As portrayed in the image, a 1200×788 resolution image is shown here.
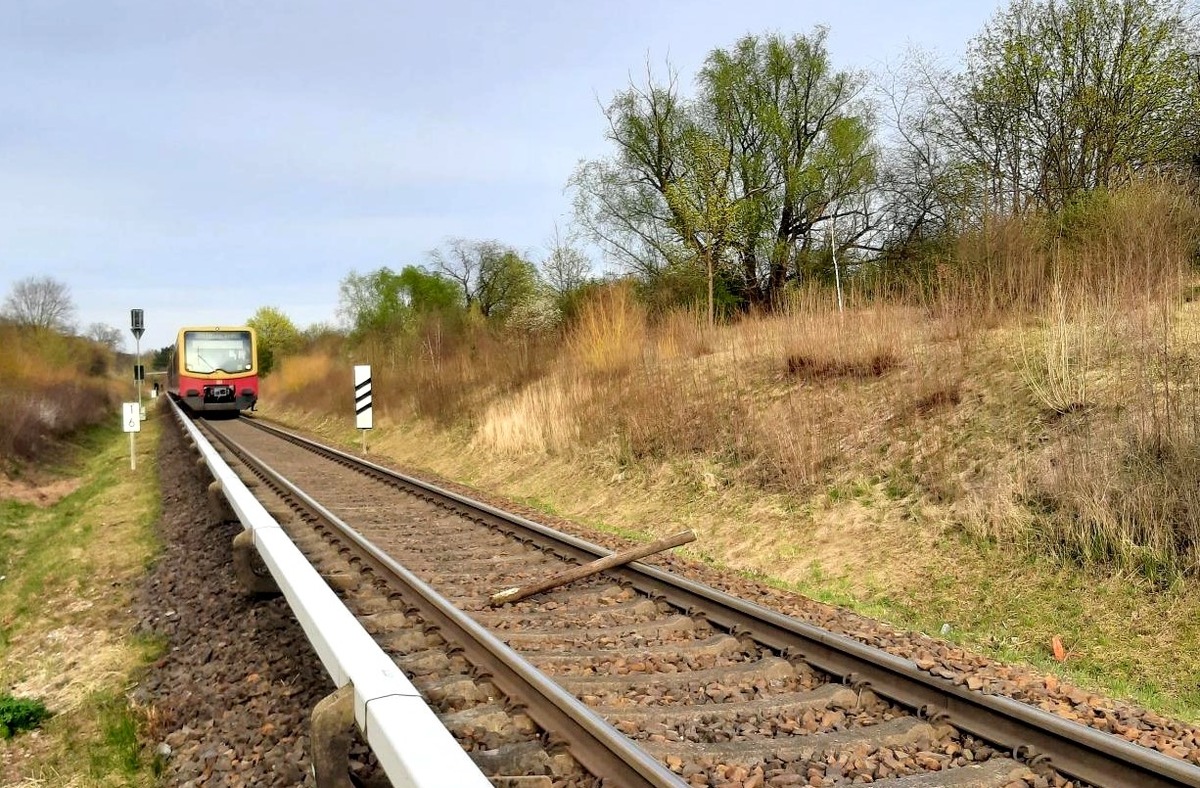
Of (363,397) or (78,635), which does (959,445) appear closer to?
(78,635)

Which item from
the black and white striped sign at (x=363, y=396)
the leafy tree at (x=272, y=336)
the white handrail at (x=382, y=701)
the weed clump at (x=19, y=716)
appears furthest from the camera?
the leafy tree at (x=272, y=336)

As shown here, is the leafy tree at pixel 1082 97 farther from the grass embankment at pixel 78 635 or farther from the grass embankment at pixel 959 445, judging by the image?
the grass embankment at pixel 78 635

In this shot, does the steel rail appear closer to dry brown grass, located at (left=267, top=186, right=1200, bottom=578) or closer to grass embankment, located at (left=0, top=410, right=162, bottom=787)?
grass embankment, located at (left=0, top=410, right=162, bottom=787)

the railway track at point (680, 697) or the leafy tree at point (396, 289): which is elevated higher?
the leafy tree at point (396, 289)

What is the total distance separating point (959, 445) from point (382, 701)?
247 inches

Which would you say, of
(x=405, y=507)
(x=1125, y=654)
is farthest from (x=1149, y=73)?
(x=405, y=507)

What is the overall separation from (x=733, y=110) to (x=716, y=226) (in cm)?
1449

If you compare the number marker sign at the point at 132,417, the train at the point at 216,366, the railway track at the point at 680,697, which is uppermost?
the train at the point at 216,366

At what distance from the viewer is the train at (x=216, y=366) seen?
26.6 m

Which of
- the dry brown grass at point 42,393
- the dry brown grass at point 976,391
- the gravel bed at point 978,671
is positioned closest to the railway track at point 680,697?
the gravel bed at point 978,671

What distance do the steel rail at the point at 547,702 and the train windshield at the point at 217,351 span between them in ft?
78.1

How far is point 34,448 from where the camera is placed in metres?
22.3

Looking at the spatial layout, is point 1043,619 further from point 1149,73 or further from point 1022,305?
point 1149,73

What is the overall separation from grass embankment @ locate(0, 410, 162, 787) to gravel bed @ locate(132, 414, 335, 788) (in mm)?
175
